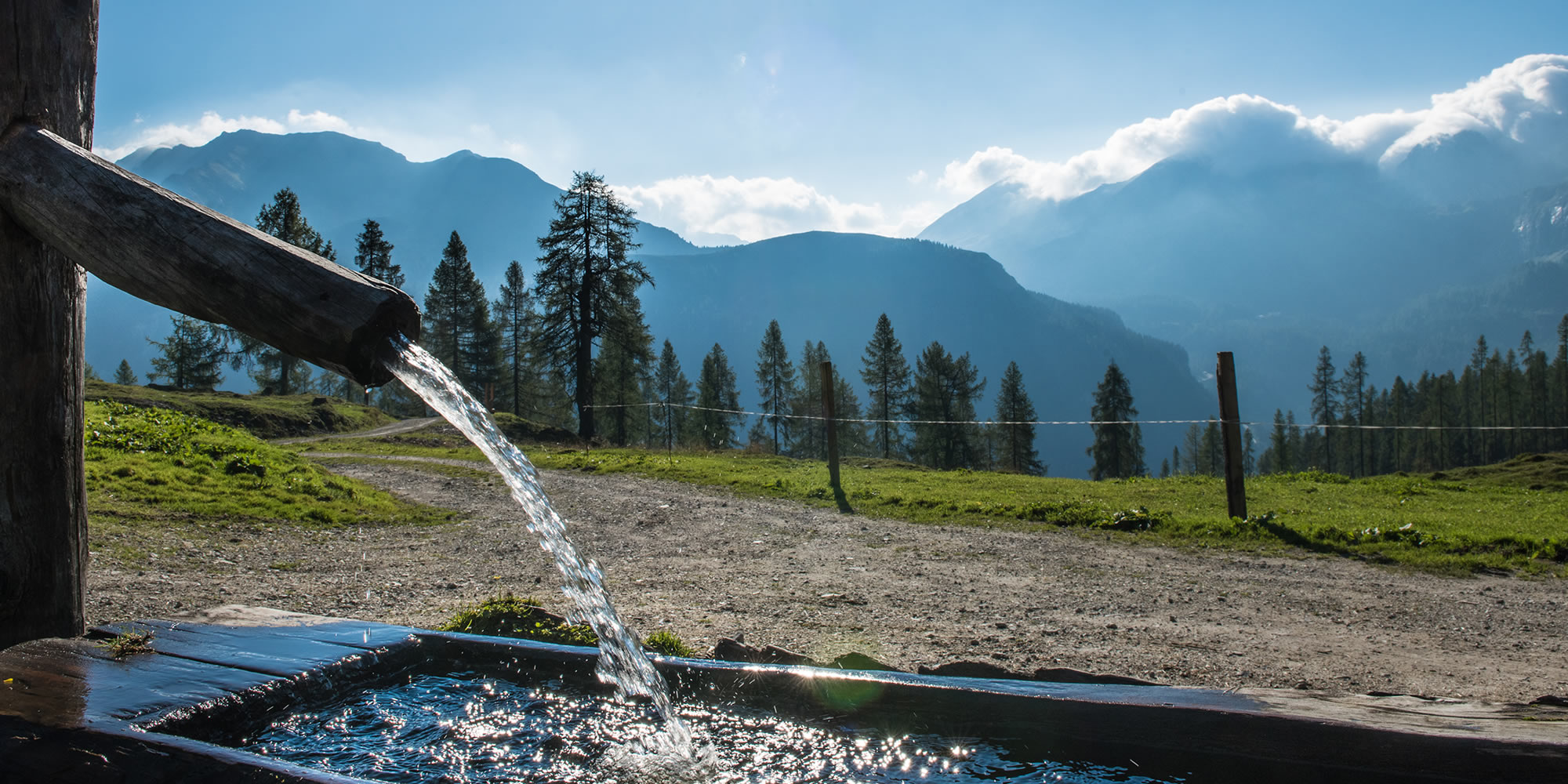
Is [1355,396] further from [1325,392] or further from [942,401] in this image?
[942,401]

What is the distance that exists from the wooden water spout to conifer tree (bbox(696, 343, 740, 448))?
4429 centimetres

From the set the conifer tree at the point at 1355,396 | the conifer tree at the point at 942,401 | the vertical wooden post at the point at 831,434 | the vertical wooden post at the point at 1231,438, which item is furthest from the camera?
the conifer tree at the point at 1355,396

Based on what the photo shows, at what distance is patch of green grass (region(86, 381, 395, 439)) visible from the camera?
26188 millimetres

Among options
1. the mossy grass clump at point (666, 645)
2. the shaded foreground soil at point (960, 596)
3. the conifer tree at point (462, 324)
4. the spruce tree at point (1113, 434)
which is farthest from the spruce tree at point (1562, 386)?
the mossy grass clump at point (666, 645)

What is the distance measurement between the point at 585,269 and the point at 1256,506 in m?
27.1

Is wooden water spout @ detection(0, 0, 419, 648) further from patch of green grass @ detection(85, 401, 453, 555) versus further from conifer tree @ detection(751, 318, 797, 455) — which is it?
conifer tree @ detection(751, 318, 797, 455)

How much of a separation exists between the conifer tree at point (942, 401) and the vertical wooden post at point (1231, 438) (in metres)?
49.9

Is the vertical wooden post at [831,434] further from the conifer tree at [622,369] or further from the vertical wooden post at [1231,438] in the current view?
the conifer tree at [622,369]

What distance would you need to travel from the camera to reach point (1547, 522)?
27.3 ft

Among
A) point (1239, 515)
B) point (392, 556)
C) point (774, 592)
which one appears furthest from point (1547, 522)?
point (392, 556)

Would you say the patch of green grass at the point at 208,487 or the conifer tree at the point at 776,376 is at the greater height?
the conifer tree at the point at 776,376

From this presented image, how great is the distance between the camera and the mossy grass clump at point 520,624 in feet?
12.9

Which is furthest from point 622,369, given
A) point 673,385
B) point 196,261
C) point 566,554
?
point 196,261

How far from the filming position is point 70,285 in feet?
8.29
